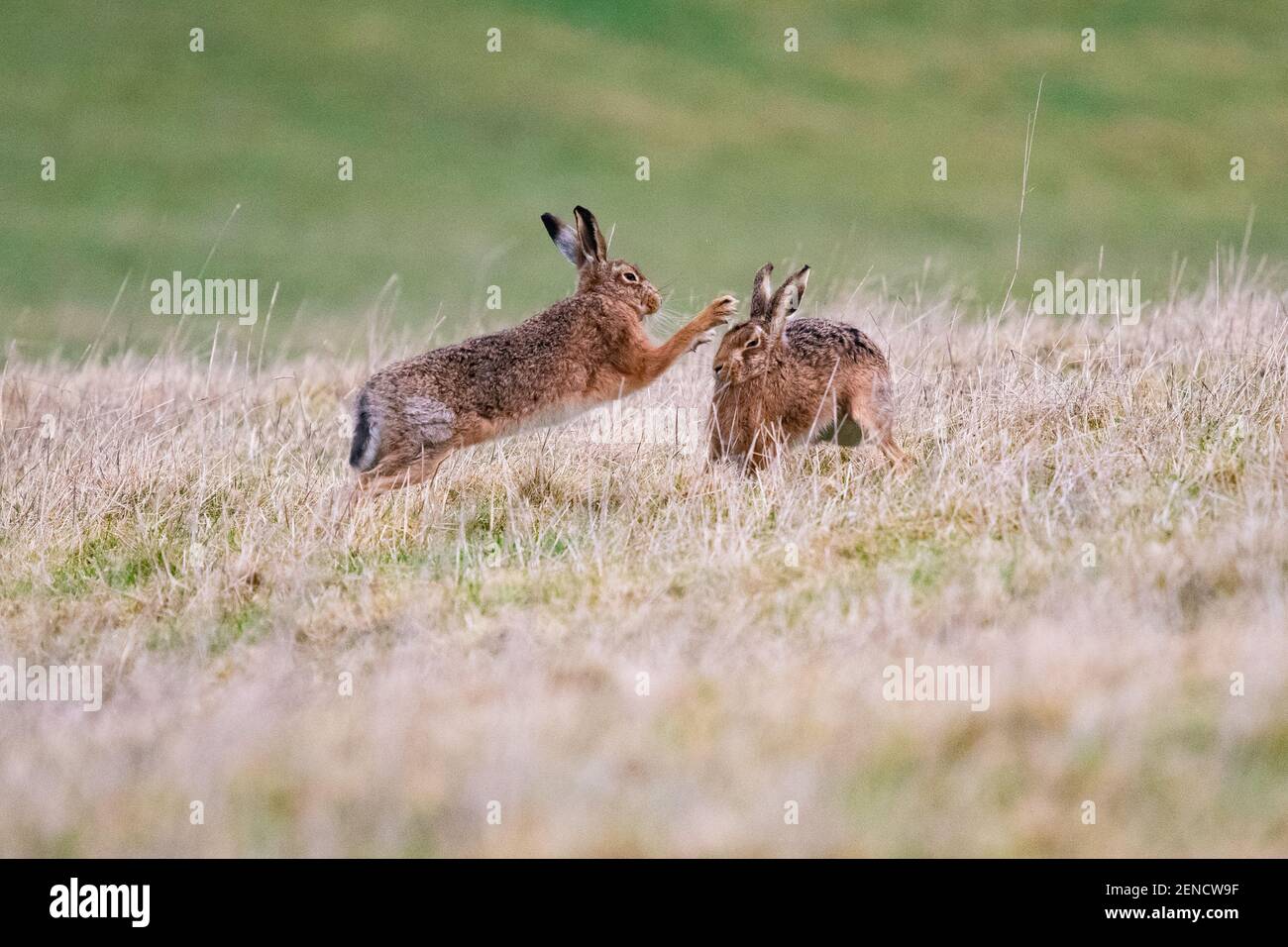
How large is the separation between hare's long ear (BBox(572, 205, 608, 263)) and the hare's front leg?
0.82 meters

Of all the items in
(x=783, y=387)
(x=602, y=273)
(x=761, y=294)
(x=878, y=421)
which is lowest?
(x=878, y=421)

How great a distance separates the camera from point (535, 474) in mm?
10469

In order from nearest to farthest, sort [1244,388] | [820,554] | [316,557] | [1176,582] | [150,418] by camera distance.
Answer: [1176,582], [820,554], [316,557], [1244,388], [150,418]

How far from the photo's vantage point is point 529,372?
10.5 meters

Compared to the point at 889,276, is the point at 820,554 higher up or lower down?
lower down

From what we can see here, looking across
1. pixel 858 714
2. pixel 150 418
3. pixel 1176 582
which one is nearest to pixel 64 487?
pixel 150 418

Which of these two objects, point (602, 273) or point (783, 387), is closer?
point (783, 387)

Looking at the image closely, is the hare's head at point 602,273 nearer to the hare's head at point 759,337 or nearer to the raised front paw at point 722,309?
the raised front paw at point 722,309

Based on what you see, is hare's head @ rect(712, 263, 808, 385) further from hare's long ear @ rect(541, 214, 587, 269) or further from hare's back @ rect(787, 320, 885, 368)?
hare's long ear @ rect(541, 214, 587, 269)

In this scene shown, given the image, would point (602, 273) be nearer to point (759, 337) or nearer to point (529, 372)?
point (529, 372)

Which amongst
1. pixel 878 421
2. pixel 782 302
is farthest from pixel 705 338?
pixel 878 421

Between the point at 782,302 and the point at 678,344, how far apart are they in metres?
1.08

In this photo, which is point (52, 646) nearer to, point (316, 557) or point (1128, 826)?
point (316, 557)

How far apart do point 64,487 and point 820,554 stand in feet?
17.7
